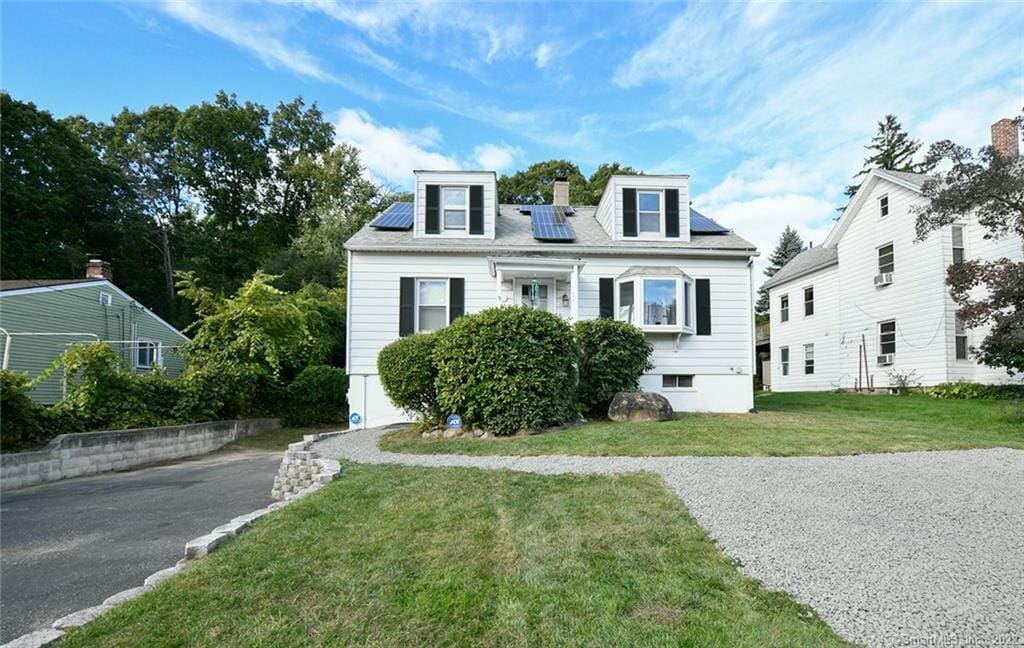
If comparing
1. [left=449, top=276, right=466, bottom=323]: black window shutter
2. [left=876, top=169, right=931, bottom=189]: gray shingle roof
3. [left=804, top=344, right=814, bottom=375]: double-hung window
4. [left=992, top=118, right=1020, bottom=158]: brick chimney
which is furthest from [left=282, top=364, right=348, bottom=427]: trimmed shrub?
[left=992, top=118, right=1020, bottom=158]: brick chimney

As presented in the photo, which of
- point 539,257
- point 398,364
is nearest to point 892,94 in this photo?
point 539,257

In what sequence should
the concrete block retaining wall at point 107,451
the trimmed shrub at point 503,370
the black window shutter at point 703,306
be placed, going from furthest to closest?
the black window shutter at point 703,306, the trimmed shrub at point 503,370, the concrete block retaining wall at point 107,451

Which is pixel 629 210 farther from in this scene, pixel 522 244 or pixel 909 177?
pixel 909 177

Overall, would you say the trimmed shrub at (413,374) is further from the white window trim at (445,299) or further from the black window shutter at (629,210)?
the black window shutter at (629,210)

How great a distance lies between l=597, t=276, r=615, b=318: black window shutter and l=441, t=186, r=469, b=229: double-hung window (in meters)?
4.04

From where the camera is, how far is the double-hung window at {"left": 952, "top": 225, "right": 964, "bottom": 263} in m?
15.6

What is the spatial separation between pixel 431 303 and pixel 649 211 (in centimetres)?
652

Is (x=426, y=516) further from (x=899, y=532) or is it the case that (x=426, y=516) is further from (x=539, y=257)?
(x=539, y=257)

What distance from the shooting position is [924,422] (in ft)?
35.2

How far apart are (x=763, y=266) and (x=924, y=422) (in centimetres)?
3582

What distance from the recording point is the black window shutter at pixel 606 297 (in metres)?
13.3

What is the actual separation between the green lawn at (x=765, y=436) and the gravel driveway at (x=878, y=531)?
58 cm

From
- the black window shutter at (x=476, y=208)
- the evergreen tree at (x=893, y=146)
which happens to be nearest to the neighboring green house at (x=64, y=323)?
the black window shutter at (x=476, y=208)

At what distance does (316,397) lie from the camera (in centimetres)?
1599
